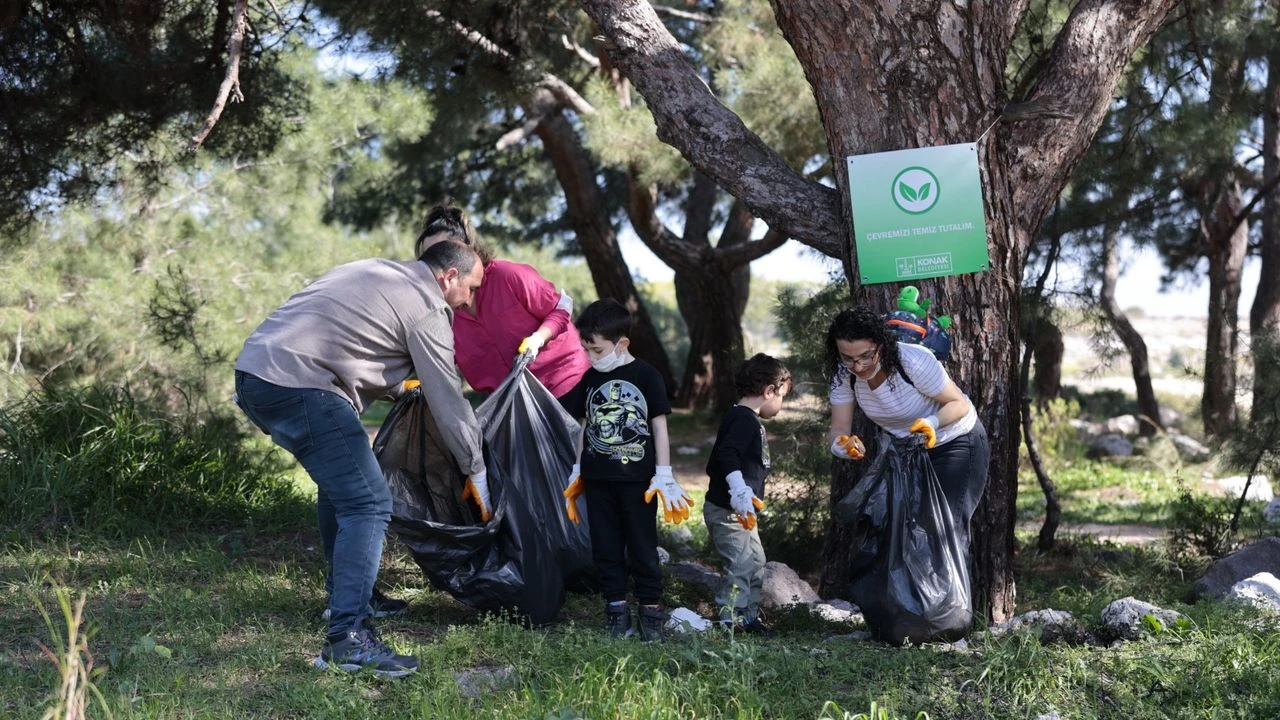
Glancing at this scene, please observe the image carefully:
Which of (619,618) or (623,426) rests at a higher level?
(623,426)

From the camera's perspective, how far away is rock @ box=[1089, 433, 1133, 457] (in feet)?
37.0

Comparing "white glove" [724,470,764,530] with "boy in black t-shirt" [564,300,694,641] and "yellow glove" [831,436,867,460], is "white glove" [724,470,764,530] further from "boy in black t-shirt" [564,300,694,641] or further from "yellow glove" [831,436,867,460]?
"yellow glove" [831,436,867,460]

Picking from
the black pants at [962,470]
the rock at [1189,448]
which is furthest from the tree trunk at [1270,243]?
the black pants at [962,470]

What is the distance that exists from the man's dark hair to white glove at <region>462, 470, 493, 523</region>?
2.34 ft

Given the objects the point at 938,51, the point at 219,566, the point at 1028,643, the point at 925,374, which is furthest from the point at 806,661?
the point at 219,566

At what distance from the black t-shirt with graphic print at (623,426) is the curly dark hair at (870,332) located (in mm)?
641

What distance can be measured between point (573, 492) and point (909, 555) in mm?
1163

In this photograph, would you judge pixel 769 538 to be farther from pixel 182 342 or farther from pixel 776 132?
pixel 182 342

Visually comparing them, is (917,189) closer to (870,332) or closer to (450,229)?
(870,332)

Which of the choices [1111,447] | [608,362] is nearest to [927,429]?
[608,362]

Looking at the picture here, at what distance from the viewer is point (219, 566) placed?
4.92 metres

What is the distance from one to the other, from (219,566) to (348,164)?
11.6 meters

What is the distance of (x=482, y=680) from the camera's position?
3.46 meters

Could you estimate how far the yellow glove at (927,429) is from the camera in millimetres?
3908
